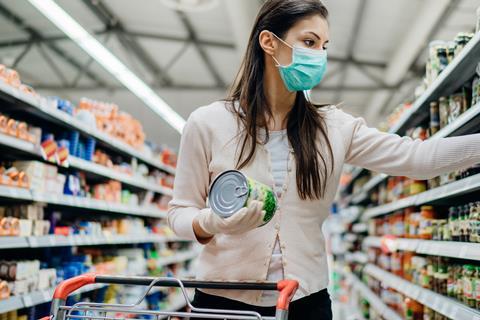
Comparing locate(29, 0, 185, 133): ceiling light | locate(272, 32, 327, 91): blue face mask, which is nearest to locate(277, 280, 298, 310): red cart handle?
locate(272, 32, 327, 91): blue face mask

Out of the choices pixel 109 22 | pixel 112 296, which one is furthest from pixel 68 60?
pixel 112 296

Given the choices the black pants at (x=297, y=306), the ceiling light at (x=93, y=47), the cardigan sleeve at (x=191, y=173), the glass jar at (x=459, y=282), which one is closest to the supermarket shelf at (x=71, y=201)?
the ceiling light at (x=93, y=47)

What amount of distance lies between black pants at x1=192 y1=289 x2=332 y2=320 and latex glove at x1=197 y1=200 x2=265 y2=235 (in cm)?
31

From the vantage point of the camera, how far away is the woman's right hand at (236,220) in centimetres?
138

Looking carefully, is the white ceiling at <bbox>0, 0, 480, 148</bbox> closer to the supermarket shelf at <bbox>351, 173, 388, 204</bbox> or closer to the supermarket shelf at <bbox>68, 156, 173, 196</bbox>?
the supermarket shelf at <bbox>351, 173, 388, 204</bbox>

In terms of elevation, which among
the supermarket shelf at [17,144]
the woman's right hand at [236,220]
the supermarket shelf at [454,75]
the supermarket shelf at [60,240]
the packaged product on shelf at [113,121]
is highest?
the packaged product on shelf at [113,121]

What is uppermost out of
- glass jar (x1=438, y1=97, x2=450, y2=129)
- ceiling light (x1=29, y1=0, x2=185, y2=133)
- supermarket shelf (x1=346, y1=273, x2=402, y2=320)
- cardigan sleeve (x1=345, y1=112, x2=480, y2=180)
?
ceiling light (x1=29, y1=0, x2=185, y2=133)

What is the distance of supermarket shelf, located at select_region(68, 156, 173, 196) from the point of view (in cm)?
436

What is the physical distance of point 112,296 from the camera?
5586 millimetres

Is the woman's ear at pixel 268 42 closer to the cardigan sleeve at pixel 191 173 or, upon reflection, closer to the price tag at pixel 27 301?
the cardigan sleeve at pixel 191 173

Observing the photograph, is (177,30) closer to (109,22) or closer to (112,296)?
(109,22)

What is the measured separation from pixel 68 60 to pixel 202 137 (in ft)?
34.7

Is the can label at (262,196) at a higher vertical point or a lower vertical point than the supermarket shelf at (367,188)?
lower

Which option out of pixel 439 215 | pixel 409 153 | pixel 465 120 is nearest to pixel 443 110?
pixel 465 120
